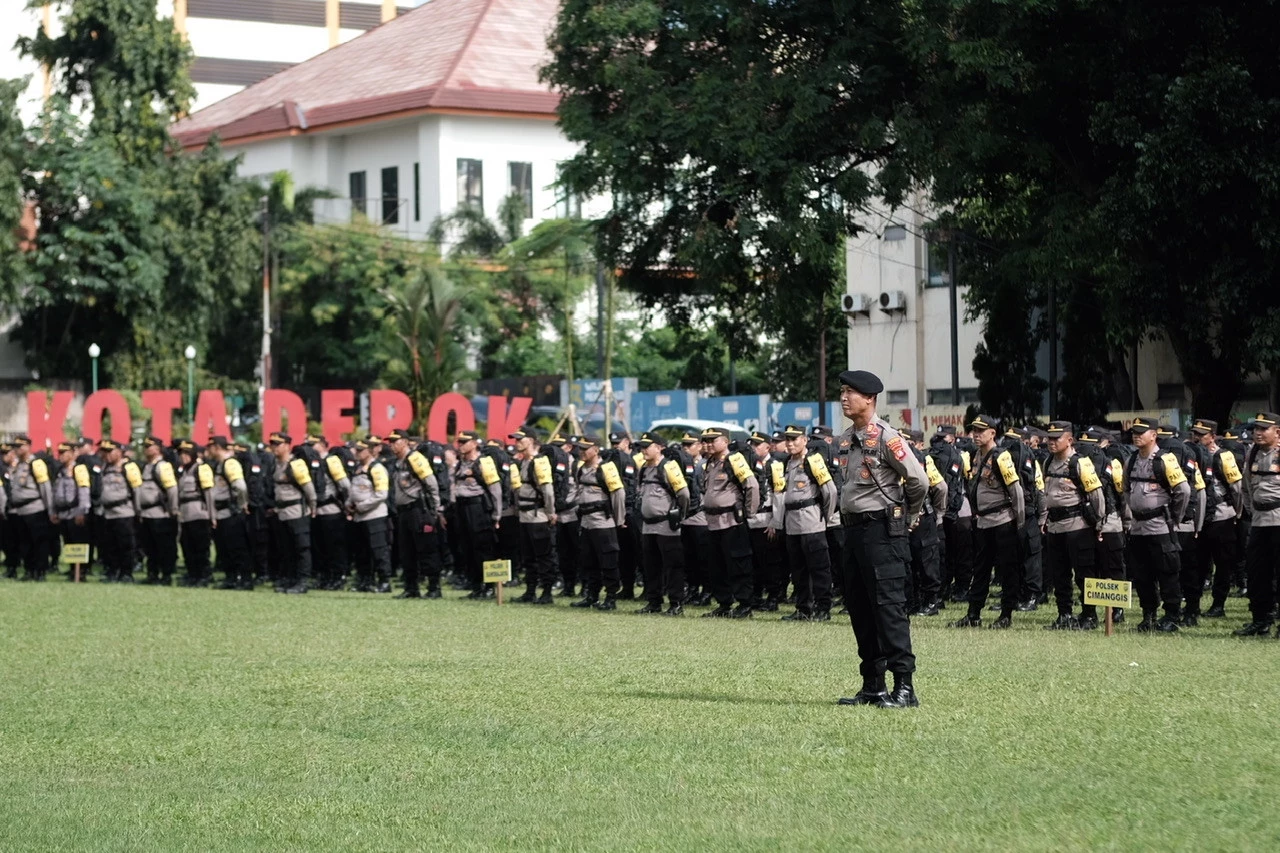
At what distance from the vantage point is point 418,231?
68.1 metres

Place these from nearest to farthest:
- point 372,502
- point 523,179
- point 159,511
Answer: point 372,502 → point 159,511 → point 523,179

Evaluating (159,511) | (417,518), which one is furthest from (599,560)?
(159,511)

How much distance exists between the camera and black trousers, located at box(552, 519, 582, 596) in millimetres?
22406

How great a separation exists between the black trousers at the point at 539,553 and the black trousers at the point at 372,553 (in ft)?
9.04

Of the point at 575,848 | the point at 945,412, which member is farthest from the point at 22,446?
the point at 575,848

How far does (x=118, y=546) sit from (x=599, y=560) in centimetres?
927

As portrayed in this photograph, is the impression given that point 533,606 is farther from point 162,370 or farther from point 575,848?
point 162,370

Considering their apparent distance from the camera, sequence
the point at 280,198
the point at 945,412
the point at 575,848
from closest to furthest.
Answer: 1. the point at 575,848
2. the point at 945,412
3. the point at 280,198

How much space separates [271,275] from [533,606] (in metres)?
42.2

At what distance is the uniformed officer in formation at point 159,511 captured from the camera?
26062mm

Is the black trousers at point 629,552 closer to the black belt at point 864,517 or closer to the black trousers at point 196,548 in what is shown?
the black trousers at point 196,548

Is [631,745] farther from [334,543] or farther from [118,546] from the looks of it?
[118,546]

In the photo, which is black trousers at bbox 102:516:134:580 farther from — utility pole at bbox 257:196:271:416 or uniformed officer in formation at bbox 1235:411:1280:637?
utility pole at bbox 257:196:271:416

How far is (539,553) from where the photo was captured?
2178 cm
